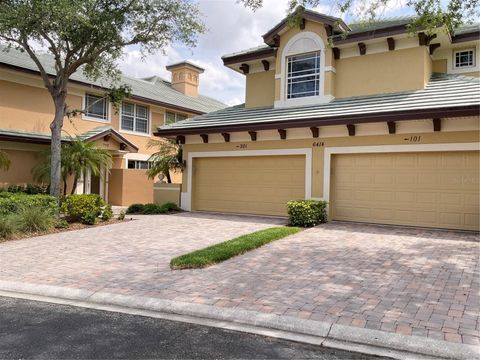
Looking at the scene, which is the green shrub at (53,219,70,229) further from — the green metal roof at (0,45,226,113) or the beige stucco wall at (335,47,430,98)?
the beige stucco wall at (335,47,430,98)

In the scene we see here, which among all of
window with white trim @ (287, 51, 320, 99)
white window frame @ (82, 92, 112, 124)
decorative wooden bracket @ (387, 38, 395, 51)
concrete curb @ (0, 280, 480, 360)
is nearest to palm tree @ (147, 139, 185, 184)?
white window frame @ (82, 92, 112, 124)

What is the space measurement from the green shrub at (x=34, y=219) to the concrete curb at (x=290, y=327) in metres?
5.73

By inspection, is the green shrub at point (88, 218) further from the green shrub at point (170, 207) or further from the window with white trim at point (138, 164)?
the window with white trim at point (138, 164)

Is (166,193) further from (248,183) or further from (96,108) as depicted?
(96,108)

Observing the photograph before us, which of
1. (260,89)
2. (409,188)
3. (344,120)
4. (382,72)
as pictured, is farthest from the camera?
(260,89)

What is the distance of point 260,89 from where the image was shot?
1750cm

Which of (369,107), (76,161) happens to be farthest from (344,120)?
(76,161)

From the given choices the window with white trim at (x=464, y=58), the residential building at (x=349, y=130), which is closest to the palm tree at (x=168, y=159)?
the residential building at (x=349, y=130)

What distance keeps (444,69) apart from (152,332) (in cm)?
1562

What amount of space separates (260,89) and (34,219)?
10.1 m

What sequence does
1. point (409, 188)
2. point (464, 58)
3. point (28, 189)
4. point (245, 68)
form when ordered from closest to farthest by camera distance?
1. point (409, 188)
2. point (464, 58)
3. point (28, 189)
4. point (245, 68)

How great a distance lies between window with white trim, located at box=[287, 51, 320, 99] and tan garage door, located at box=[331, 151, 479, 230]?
334 cm

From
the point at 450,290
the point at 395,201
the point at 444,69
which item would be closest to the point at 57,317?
the point at 450,290

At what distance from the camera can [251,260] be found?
8258mm
